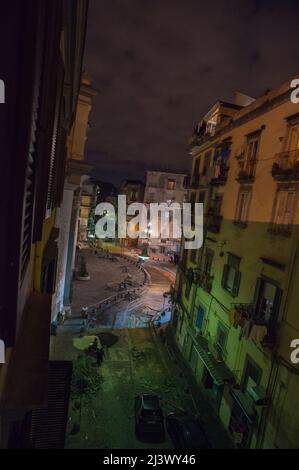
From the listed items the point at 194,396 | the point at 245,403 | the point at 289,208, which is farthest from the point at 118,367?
the point at 289,208

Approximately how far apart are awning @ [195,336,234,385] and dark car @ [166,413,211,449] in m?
2.33

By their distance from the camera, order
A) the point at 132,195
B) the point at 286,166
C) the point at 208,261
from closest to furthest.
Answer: the point at 286,166
the point at 208,261
the point at 132,195

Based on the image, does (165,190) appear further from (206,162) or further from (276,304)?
(276,304)

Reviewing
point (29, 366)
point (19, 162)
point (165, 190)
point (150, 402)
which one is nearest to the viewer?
point (19, 162)

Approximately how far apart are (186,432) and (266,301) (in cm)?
747

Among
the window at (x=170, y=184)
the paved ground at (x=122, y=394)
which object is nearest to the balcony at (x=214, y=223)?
the paved ground at (x=122, y=394)

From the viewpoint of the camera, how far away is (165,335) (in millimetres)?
24547

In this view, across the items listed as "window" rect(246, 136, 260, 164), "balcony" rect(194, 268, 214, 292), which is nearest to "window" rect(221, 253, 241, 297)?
"balcony" rect(194, 268, 214, 292)

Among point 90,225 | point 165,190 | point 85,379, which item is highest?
point 165,190

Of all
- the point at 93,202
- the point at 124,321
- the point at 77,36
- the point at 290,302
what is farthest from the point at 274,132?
the point at 93,202

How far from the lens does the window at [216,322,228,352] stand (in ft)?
50.7

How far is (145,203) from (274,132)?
152ft

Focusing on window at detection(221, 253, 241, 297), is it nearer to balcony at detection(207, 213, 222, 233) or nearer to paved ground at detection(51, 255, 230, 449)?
balcony at detection(207, 213, 222, 233)

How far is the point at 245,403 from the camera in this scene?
12.4 m
